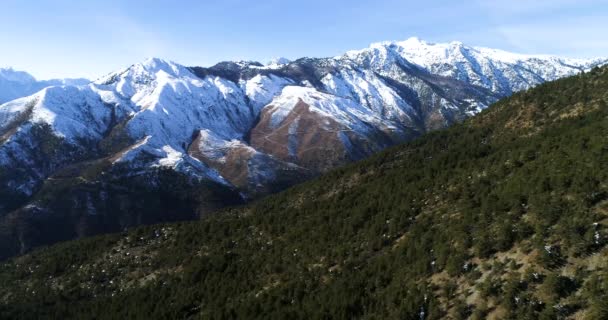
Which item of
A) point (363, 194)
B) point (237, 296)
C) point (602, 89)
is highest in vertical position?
point (602, 89)

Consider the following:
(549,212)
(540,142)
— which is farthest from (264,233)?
(549,212)

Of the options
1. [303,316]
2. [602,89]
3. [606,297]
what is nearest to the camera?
[606,297]

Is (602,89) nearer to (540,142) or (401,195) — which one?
(540,142)

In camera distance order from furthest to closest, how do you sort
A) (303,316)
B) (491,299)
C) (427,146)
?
1. (427,146)
2. (303,316)
3. (491,299)

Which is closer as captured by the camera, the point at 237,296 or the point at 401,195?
the point at 237,296

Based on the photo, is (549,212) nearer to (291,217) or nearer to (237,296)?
(237,296)

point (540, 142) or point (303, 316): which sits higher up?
point (540, 142)
